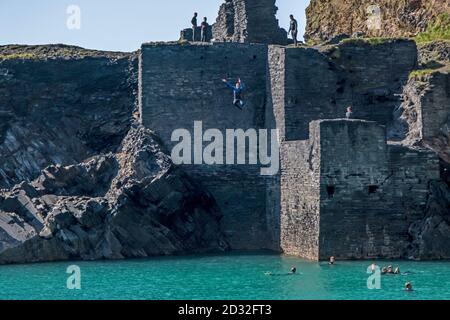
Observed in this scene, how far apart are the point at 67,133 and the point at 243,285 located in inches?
498

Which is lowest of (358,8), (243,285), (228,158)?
(243,285)

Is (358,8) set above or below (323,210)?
above

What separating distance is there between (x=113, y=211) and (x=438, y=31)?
14.3 metres

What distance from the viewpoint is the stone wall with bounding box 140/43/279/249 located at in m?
51.8

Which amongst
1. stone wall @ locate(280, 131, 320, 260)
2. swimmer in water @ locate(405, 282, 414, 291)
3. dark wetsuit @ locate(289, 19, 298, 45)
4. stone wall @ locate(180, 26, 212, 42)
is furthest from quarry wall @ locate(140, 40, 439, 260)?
swimmer in water @ locate(405, 282, 414, 291)

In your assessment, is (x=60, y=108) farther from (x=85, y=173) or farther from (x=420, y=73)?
(x=420, y=73)

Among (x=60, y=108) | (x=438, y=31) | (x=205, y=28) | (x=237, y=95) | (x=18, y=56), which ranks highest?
(x=205, y=28)

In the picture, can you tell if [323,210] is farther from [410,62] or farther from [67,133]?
[67,133]

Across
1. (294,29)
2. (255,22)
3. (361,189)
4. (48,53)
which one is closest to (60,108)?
(48,53)

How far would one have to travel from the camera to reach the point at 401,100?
51.2 meters

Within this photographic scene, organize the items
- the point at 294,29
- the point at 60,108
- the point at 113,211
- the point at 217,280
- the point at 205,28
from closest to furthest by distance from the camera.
→ the point at 217,280 < the point at 113,211 < the point at 60,108 < the point at 294,29 < the point at 205,28

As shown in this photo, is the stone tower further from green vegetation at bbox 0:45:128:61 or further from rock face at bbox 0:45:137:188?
green vegetation at bbox 0:45:128:61

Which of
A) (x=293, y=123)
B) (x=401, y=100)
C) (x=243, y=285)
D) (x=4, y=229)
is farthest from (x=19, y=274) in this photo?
(x=401, y=100)

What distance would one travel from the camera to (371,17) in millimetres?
62000
